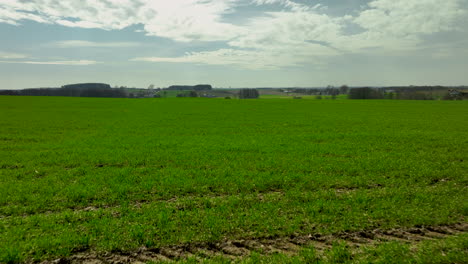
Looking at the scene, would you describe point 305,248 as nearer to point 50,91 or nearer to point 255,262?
point 255,262

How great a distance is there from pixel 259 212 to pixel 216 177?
166 inches

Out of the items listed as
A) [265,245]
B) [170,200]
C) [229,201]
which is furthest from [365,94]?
[265,245]

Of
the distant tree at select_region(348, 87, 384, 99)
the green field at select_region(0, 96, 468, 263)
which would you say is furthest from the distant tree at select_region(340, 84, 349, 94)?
the green field at select_region(0, 96, 468, 263)

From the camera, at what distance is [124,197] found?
1078cm

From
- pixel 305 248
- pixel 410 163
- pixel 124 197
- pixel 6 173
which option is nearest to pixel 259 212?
pixel 305 248

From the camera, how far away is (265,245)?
7.52 m

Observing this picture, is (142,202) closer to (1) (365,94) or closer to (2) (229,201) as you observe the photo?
(2) (229,201)

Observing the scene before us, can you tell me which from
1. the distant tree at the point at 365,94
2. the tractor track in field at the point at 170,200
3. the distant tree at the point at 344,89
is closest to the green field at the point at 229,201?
the tractor track in field at the point at 170,200

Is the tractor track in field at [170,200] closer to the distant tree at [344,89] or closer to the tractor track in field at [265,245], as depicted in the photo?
the tractor track in field at [265,245]

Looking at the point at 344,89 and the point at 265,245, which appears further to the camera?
the point at 344,89

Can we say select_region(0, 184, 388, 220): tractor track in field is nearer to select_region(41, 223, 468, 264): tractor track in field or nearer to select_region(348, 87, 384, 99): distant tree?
select_region(41, 223, 468, 264): tractor track in field

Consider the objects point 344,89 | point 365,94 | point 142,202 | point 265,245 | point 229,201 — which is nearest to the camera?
point 265,245

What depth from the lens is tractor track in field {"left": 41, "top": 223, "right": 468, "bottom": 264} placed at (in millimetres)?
6996

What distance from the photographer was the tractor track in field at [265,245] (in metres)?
7.00
